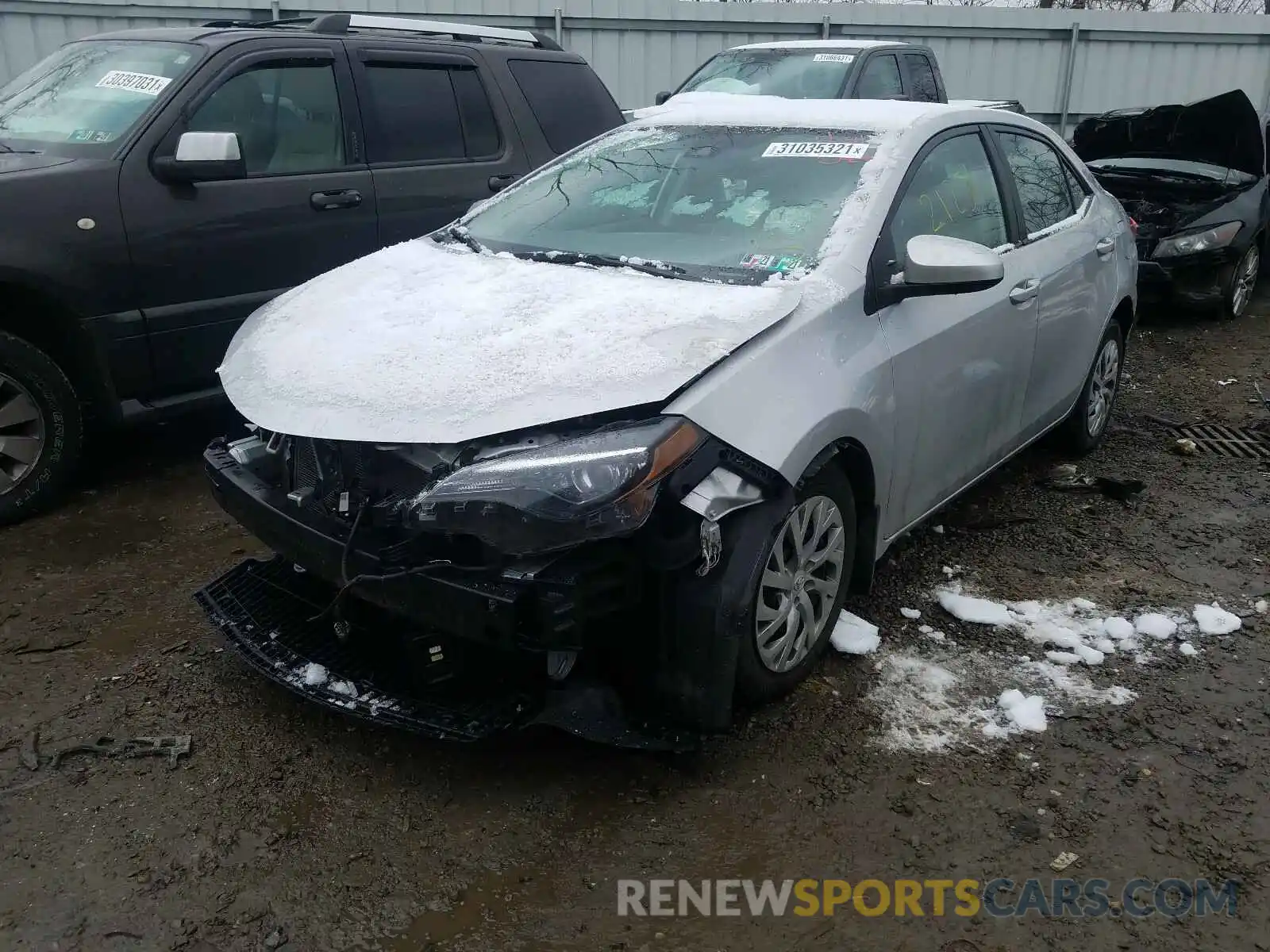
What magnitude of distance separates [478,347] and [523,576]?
70cm

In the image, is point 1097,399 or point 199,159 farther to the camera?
point 1097,399

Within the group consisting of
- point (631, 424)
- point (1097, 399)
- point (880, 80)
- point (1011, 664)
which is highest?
point (880, 80)

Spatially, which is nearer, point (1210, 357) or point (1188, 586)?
point (1188, 586)

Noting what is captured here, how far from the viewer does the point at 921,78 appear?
367 inches

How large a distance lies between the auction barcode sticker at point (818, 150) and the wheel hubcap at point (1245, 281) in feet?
20.7

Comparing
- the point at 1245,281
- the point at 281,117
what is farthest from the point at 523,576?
the point at 1245,281

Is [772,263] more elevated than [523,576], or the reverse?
[772,263]

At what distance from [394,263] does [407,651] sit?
1.52 meters

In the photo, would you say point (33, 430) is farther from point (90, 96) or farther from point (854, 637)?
point (854, 637)

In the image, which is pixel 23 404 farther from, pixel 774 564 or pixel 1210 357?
pixel 1210 357

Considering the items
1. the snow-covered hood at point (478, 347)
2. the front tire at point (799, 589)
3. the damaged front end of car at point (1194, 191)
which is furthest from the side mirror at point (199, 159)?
the damaged front end of car at point (1194, 191)

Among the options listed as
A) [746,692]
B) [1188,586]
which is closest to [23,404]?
[746,692]

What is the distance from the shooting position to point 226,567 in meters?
3.92

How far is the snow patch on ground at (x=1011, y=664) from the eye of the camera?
304cm
